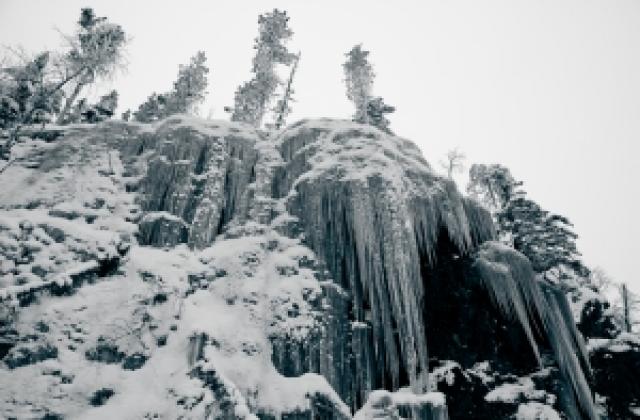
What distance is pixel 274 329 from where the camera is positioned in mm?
8500

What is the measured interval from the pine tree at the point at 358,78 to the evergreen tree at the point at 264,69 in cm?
403

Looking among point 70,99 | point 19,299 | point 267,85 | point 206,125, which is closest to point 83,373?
point 19,299

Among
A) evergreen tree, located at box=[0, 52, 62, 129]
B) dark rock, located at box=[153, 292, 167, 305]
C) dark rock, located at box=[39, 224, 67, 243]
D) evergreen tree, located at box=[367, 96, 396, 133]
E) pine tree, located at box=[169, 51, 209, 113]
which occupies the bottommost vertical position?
dark rock, located at box=[153, 292, 167, 305]

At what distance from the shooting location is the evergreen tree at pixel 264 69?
2348 centimetres

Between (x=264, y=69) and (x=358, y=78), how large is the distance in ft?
20.3

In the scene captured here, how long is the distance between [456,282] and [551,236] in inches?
321

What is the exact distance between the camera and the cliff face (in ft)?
23.5

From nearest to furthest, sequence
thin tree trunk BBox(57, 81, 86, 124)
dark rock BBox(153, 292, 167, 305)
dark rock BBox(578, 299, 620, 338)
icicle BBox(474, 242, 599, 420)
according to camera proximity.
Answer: dark rock BBox(153, 292, 167, 305) → icicle BBox(474, 242, 599, 420) → dark rock BBox(578, 299, 620, 338) → thin tree trunk BBox(57, 81, 86, 124)

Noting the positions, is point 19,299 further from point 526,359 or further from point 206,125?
point 526,359

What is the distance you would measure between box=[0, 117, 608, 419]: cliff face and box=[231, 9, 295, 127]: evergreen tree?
35.0 feet

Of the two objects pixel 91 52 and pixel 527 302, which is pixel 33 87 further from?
pixel 527 302

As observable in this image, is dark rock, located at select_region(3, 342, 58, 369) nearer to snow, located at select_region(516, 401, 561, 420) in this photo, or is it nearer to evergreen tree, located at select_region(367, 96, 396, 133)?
snow, located at select_region(516, 401, 561, 420)

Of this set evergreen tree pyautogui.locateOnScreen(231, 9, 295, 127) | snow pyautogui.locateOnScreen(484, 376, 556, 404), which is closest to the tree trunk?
evergreen tree pyautogui.locateOnScreen(231, 9, 295, 127)

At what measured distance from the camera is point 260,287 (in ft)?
29.9
